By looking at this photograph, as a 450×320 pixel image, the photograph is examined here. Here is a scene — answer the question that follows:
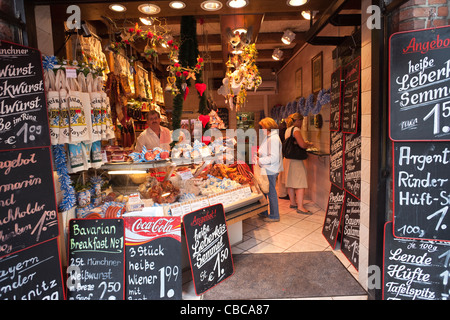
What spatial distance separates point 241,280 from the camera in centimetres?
309

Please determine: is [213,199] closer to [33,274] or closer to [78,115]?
[78,115]

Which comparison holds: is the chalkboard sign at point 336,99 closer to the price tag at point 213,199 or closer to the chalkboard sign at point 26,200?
the price tag at point 213,199

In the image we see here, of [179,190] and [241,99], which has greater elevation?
[241,99]

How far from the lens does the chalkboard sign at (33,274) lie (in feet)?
6.61

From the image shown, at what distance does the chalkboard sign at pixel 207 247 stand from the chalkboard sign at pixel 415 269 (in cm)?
157

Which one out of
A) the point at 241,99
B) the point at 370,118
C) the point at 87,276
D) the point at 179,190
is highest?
the point at 241,99

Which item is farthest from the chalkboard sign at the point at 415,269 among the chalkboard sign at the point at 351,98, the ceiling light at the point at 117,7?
the ceiling light at the point at 117,7

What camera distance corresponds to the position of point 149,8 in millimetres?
3020

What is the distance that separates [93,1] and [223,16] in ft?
6.97

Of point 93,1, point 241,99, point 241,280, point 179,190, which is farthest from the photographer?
point 241,99

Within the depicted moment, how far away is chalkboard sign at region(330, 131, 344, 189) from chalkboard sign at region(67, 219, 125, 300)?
9.05ft

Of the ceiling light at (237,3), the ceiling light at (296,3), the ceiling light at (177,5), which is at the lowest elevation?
the ceiling light at (237,3)

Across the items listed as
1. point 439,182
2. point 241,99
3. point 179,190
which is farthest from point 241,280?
point 241,99

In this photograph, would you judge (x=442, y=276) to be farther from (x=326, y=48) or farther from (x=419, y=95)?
(x=326, y=48)
